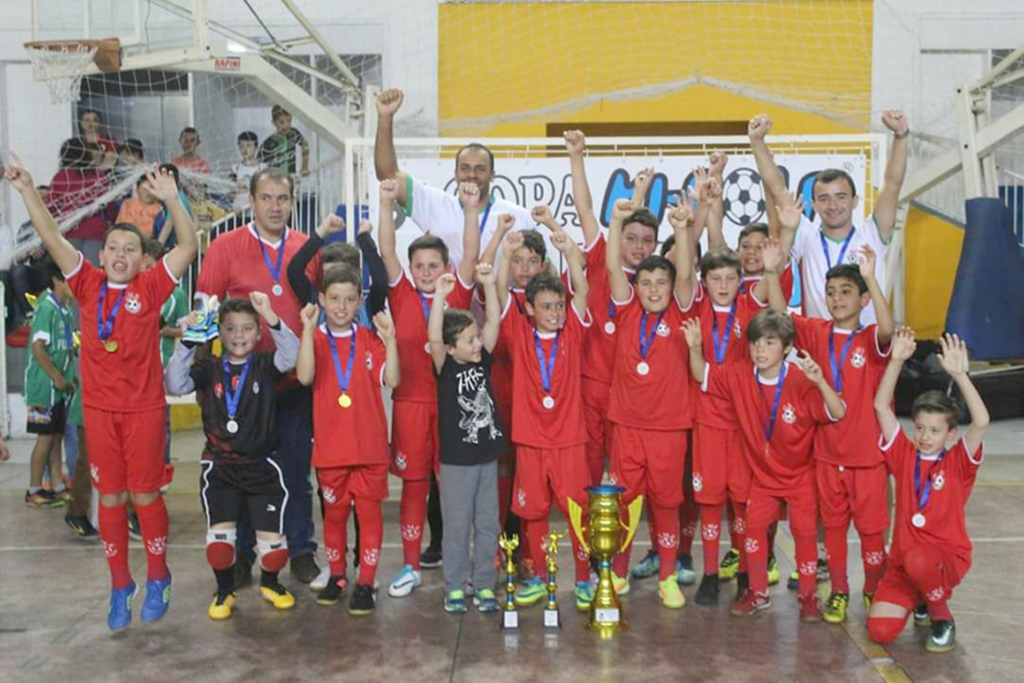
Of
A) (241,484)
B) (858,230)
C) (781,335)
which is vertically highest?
(858,230)

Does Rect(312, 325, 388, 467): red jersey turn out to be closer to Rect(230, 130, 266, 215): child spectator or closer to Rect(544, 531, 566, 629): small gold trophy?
Rect(544, 531, 566, 629): small gold trophy

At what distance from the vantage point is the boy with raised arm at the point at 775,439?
16.4 feet

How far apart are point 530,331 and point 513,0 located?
8466mm

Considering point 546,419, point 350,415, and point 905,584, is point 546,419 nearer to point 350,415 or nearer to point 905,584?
point 350,415

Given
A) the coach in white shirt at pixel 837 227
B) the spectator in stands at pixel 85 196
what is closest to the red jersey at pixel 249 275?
the coach in white shirt at pixel 837 227

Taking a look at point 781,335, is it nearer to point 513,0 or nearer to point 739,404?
point 739,404

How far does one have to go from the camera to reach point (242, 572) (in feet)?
18.6

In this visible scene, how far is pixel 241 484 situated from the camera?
5191 mm

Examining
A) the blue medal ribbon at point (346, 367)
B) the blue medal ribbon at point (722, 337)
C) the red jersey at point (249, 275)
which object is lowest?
the blue medal ribbon at point (346, 367)

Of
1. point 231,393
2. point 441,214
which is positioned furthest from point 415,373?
point 441,214

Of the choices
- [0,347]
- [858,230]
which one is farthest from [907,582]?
[0,347]

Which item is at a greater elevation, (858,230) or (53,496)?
(858,230)

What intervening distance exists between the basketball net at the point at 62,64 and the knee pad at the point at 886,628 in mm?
7632

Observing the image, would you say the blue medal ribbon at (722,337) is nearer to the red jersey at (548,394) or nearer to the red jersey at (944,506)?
the red jersey at (548,394)
